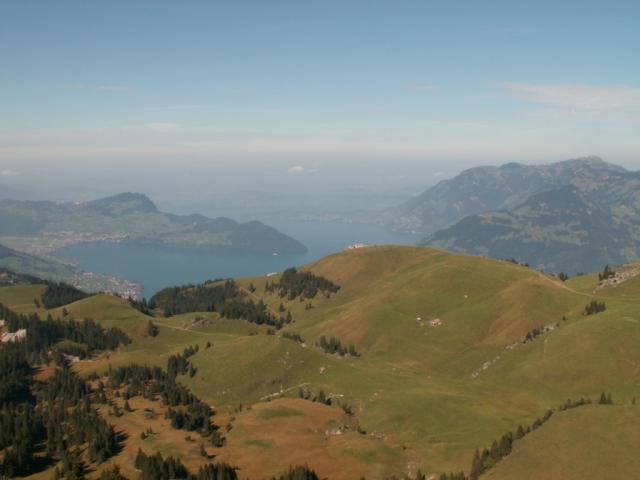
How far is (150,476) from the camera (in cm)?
8838

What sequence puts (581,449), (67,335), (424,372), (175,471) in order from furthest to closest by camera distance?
1. (67,335)
2. (424,372)
3. (175,471)
4. (581,449)

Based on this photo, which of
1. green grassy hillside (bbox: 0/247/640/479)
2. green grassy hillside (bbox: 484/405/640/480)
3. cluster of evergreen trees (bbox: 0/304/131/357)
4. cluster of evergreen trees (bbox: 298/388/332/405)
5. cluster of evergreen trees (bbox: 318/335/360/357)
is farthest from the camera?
cluster of evergreen trees (bbox: 0/304/131/357)

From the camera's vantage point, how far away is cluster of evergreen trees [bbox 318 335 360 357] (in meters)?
175

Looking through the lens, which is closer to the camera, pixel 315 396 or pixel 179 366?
pixel 315 396

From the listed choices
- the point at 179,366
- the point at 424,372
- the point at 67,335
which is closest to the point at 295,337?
the point at 179,366

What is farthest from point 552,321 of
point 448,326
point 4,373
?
point 4,373

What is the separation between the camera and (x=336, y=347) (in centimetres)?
17800

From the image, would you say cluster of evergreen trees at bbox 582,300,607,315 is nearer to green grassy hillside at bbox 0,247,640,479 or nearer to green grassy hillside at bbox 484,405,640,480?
green grassy hillside at bbox 0,247,640,479

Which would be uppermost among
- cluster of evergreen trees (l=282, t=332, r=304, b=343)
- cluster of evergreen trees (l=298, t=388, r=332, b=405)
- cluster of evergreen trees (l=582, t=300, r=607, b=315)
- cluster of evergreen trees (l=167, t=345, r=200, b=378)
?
cluster of evergreen trees (l=582, t=300, r=607, b=315)

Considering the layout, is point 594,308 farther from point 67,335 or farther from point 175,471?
point 67,335

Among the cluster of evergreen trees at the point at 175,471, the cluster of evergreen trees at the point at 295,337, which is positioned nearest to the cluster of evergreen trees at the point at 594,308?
the cluster of evergreen trees at the point at 295,337

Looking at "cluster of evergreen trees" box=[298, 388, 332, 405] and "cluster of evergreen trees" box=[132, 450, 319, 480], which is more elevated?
"cluster of evergreen trees" box=[132, 450, 319, 480]

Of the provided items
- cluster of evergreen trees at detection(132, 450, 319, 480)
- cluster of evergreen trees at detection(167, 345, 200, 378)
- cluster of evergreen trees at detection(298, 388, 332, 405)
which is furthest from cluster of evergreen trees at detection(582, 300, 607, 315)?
cluster of evergreen trees at detection(167, 345, 200, 378)

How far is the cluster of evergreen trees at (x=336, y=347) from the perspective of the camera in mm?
174750
